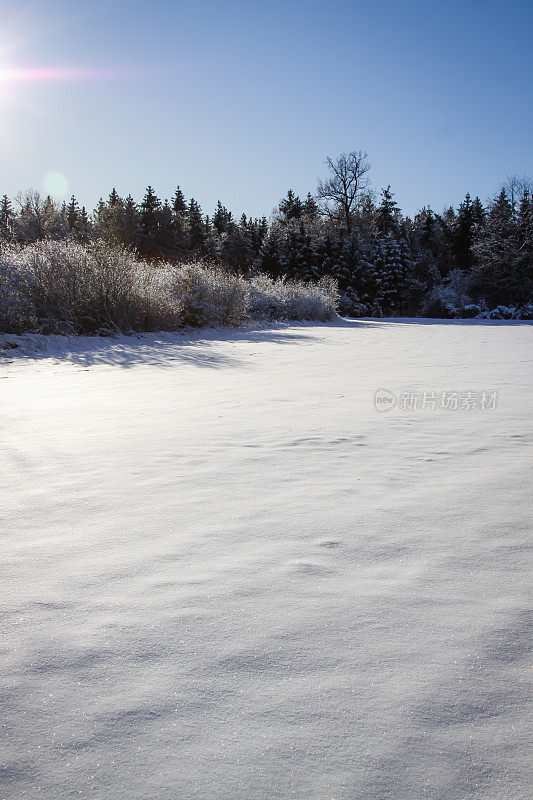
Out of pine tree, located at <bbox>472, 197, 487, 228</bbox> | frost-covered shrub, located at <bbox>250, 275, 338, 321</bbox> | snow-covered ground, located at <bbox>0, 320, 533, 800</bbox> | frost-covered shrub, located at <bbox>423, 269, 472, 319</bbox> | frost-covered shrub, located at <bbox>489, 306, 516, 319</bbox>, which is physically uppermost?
pine tree, located at <bbox>472, 197, 487, 228</bbox>

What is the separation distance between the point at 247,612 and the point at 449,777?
572 mm

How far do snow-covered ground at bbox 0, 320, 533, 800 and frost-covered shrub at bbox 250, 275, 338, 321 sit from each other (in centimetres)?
1391

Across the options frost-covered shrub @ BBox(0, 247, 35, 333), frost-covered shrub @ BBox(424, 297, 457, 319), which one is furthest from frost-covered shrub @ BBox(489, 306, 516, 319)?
frost-covered shrub @ BBox(0, 247, 35, 333)

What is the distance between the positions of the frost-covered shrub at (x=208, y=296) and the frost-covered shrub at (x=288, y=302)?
8.88 ft

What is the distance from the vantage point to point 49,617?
123 cm

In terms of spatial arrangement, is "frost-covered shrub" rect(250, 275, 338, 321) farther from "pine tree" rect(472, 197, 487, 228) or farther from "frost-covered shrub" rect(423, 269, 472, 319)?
"pine tree" rect(472, 197, 487, 228)

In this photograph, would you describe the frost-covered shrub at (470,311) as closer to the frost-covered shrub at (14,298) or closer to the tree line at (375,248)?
the tree line at (375,248)

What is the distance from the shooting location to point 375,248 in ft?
105

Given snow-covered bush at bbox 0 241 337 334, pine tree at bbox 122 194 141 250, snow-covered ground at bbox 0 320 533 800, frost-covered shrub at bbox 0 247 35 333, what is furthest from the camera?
pine tree at bbox 122 194 141 250

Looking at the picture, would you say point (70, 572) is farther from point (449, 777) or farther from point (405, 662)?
point (449, 777)

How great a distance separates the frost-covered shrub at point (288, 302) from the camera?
16484mm

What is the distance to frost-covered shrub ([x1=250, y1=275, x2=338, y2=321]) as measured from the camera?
54.1 ft

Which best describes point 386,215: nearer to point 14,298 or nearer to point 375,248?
point 375,248

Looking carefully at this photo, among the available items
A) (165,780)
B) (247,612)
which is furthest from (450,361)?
(165,780)
